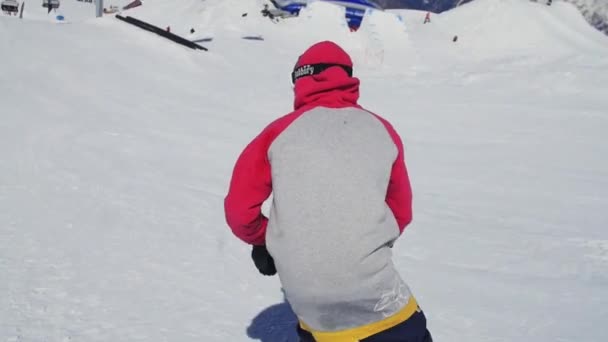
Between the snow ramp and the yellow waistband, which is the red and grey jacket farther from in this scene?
the snow ramp


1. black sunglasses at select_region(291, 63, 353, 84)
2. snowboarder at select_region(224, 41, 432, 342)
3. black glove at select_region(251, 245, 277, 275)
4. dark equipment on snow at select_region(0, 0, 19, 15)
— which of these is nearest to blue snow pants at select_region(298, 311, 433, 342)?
snowboarder at select_region(224, 41, 432, 342)

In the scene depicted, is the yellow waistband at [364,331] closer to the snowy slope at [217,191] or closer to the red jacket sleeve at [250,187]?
the red jacket sleeve at [250,187]

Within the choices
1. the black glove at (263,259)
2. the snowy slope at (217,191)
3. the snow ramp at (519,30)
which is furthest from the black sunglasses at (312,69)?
the snow ramp at (519,30)

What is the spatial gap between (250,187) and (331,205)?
1.12 ft

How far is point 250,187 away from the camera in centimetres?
198

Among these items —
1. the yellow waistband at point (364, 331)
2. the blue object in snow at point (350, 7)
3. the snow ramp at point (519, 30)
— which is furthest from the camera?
the blue object in snow at point (350, 7)

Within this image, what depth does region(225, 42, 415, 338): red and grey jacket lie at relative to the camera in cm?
181

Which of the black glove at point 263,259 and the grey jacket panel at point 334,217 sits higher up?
the grey jacket panel at point 334,217

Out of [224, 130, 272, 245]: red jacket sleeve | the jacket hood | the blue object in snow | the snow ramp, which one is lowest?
the blue object in snow

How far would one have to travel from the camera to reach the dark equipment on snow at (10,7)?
3238cm

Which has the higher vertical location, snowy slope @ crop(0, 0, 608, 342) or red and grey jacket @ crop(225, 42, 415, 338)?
red and grey jacket @ crop(225, 42, 415, 338)

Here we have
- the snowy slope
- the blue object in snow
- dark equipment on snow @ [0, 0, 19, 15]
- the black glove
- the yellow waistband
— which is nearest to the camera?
the yellow waistband

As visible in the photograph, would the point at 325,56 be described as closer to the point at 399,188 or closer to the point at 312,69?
the point at 312,69

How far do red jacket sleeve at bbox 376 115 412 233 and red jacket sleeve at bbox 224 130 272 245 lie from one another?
46 cm
